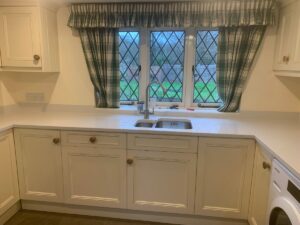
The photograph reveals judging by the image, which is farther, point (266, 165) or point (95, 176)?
point (95, 176)

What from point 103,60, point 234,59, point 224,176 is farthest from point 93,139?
point 234,59

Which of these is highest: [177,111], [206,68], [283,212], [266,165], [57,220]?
[206,68]

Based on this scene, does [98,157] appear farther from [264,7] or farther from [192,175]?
[264,7]

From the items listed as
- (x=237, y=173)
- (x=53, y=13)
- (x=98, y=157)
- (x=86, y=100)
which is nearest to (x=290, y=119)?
(x=237, y=173)

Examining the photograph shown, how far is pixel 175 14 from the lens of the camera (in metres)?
2.22

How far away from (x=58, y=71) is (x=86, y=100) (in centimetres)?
41

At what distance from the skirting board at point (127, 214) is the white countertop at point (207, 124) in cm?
75

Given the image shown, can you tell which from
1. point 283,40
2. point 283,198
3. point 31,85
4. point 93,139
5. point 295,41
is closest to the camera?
point 283,198

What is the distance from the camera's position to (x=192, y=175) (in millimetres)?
1925

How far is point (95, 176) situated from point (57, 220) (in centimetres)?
53

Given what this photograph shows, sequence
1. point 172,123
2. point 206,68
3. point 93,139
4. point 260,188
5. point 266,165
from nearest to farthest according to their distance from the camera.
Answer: point 266,165 < point 260,188 < point 93,139 < point 172,123 < point 206,68

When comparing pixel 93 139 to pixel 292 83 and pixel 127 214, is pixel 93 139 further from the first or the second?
pixel 292 83

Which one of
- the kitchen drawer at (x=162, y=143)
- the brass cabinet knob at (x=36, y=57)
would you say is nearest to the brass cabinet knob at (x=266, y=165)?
the kitchen drawer at (x=162, y=143)

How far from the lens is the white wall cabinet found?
6.47 ft
